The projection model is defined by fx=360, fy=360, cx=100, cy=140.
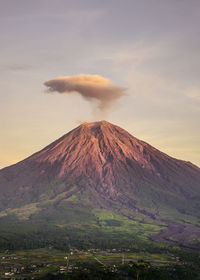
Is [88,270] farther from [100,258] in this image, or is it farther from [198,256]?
[198,256]

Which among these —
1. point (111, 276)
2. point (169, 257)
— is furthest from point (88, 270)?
point (169, 257)

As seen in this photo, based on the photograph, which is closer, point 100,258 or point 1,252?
point 100,258

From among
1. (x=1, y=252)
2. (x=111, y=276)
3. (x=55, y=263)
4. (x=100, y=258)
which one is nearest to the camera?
(x=111, y=276)

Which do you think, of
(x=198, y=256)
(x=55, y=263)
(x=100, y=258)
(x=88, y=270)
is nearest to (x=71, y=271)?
(x=88, y=270)

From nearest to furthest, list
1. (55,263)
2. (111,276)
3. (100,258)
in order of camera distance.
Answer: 1. (111,276)
2. (55,263)
3. (100,258)

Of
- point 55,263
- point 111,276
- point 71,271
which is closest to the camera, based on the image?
point 111,276

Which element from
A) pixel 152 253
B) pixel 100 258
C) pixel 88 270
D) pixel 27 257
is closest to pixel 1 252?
pixel 27 257

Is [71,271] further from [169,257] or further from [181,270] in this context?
[169,257]

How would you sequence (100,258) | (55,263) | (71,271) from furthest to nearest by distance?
(100,258) < (55,263) < (71,271)

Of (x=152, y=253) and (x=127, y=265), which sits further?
(x=152, y=253)
